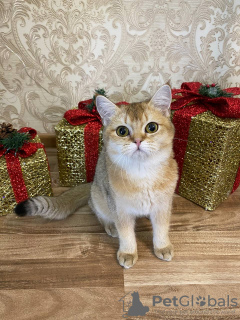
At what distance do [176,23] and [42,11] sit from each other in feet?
2.29

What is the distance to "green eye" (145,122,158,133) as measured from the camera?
78cm

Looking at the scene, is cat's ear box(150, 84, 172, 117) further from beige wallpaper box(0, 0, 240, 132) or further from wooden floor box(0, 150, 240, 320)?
beige wallpaper box(0, 0, 240, 132)

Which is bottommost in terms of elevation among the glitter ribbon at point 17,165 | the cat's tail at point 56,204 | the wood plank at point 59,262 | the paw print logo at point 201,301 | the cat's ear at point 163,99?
the paw print logo at point 201,301

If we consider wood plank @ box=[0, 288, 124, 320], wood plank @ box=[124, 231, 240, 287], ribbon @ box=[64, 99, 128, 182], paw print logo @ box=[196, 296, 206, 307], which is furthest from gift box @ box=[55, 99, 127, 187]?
paw print logo @ box=[196, 296, 206, 307]

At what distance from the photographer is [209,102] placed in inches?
42.3

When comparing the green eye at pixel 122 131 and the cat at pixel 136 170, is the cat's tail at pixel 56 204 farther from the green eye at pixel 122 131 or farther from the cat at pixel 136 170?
the green eye at pixel 122 131

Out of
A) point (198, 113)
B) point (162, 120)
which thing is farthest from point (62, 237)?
point (198, 113)

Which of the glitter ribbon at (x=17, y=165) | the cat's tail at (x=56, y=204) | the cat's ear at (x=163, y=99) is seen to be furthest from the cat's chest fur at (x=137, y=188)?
the glitter ribbon at (x=17, y=165)

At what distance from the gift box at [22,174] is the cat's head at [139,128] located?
16.6 inches

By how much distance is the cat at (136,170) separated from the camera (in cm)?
77

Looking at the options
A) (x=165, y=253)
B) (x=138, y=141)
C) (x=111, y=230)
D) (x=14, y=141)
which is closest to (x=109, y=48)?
(x=14, y=141)

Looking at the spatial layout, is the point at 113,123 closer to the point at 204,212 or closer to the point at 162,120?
the point at 162,120

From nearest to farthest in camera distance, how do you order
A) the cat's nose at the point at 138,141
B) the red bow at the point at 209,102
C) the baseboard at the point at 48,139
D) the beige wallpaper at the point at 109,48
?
the cat's nose at the point at 138,141
the red bow at the point at 209,102
the beige wallpaper at the point at 109,48
the baseboard at the point at 48,139

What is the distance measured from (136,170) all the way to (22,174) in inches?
21.5
